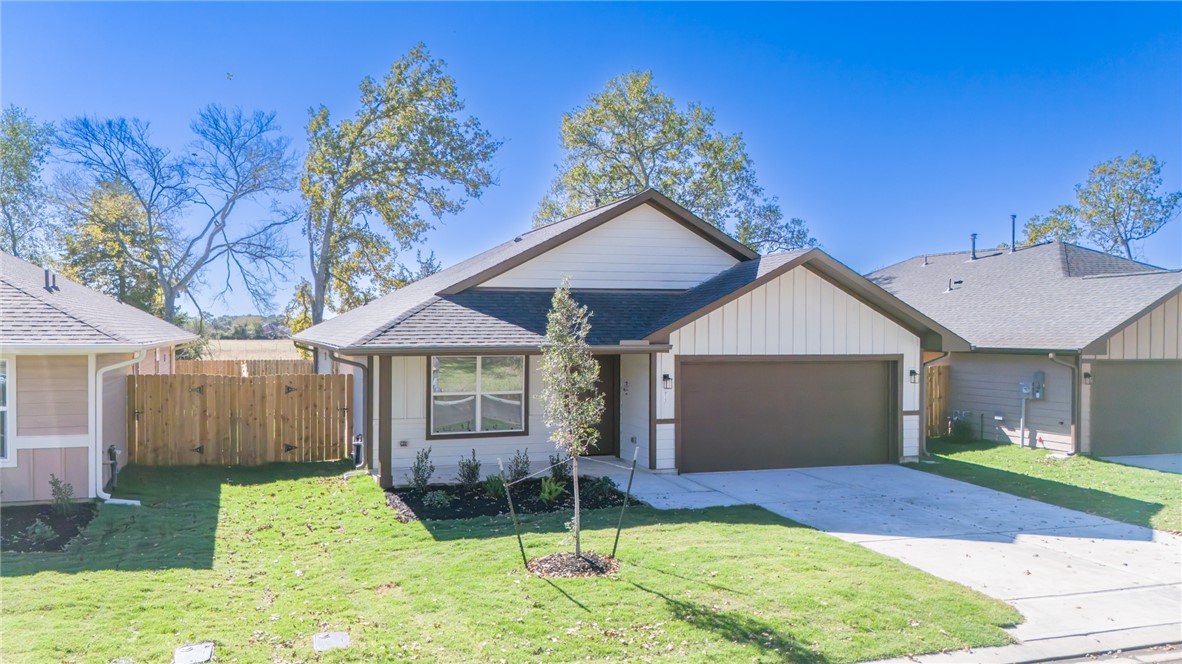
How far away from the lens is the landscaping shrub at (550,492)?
33.6 feet

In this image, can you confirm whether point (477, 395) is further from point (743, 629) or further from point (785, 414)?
point (743, 629)

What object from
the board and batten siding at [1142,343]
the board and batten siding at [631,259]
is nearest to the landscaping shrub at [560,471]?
the board and batten siding at [631,259]

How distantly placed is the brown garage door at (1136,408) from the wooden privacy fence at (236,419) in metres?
15.0

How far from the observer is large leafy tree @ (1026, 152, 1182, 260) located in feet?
124

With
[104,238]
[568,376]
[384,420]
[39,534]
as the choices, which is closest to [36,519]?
[39,534]

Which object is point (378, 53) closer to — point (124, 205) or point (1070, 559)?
point (124, 205)

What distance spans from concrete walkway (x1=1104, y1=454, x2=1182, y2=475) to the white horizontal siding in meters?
4.54

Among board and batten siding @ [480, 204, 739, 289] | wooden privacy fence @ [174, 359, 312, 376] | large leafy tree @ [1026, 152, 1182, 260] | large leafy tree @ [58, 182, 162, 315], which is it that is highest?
large leafy tree @ [1026, 152, 1182, 260]

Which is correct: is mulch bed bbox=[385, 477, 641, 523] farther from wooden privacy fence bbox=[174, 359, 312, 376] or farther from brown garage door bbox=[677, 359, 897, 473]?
wooden privacy fence bbox=[174, 359, 312, 376]

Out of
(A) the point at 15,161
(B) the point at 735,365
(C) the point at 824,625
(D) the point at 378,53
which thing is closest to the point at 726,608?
(C) the point at 824,625

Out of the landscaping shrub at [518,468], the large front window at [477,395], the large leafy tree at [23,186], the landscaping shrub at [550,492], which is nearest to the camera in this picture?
the landscaping shrub at [550,492]

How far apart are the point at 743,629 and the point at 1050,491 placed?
8463 mm

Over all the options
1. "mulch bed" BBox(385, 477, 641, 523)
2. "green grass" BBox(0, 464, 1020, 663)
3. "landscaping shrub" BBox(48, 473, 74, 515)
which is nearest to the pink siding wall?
"landscaping shrub" BBox(48, 473, 74, 515)

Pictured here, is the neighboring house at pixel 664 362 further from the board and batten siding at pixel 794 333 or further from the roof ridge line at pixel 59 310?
the roof ridge line at pixel 59 310
